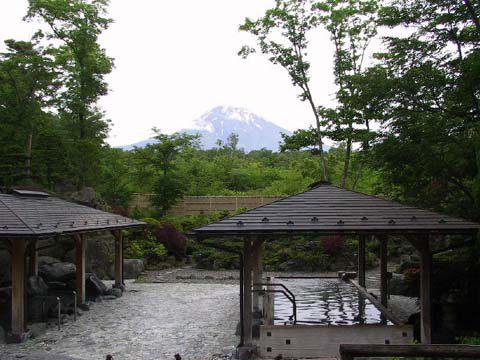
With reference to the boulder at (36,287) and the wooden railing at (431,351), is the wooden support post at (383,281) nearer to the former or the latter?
the wooden railing at (431,351)

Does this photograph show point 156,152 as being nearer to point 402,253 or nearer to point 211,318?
point 402,253

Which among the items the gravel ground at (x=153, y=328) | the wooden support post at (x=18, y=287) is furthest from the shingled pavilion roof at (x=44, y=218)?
the gravel ground at (x=153, y=328)

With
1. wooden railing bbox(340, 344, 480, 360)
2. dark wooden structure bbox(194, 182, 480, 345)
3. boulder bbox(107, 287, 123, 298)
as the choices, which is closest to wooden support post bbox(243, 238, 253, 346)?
dark wooden structure bbox(194, 182, 480, 345)

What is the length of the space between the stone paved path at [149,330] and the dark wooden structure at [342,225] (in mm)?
1774

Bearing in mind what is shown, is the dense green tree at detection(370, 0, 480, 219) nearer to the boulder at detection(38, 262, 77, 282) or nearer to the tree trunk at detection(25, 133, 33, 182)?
the boulder at detection(38, 262, 77, 282)

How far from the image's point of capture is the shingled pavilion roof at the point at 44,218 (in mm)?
9922

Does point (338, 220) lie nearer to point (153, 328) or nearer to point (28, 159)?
point (153, 328)

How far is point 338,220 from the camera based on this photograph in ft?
29.1

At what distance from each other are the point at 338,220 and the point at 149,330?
527 cm

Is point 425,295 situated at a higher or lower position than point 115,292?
higher

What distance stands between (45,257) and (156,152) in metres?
13.2

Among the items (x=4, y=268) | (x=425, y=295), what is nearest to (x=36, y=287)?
(x=4, y=268)

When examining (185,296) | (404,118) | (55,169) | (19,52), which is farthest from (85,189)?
(404,118)

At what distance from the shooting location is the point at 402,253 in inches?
924
